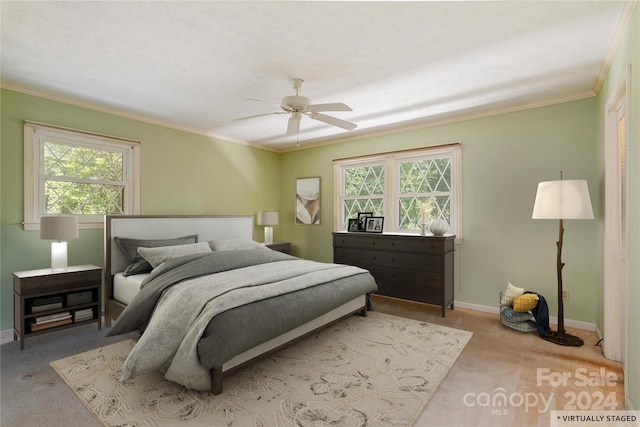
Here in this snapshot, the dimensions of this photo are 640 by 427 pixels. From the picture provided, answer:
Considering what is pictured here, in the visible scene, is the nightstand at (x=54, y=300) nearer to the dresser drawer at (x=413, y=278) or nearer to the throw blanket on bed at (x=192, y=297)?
the throw blanket on bed at (x=192, y=297)

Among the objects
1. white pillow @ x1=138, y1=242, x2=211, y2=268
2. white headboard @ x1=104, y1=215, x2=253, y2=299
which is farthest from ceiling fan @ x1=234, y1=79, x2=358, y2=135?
white headboard @ x1=104, y1=215, x2=253, y2=299

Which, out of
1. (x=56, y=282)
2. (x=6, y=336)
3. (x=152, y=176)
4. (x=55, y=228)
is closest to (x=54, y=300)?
(x=56, y=282)

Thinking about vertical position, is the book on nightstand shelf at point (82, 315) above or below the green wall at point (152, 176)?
below

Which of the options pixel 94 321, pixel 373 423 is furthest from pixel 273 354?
pixel 94 321

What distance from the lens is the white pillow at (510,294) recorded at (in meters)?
3.48

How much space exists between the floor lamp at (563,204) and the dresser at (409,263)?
1.09 m

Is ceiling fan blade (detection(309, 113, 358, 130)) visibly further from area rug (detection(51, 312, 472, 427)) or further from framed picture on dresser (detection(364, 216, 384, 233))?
area rug (detection(51, 312, 472, 427))

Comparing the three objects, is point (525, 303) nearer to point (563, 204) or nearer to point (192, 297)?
point (563, 204)

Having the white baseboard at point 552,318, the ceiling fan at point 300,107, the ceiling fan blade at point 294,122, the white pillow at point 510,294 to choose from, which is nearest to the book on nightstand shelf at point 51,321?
the ceiling fan at point 300,107

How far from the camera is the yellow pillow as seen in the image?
10.8 feet

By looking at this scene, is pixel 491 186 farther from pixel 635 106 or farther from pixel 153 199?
pixel 153 199

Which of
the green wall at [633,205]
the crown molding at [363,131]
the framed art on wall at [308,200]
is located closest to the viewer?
the green wall at [633,205]

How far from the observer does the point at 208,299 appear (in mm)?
2330

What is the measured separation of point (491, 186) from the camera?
156 inches
